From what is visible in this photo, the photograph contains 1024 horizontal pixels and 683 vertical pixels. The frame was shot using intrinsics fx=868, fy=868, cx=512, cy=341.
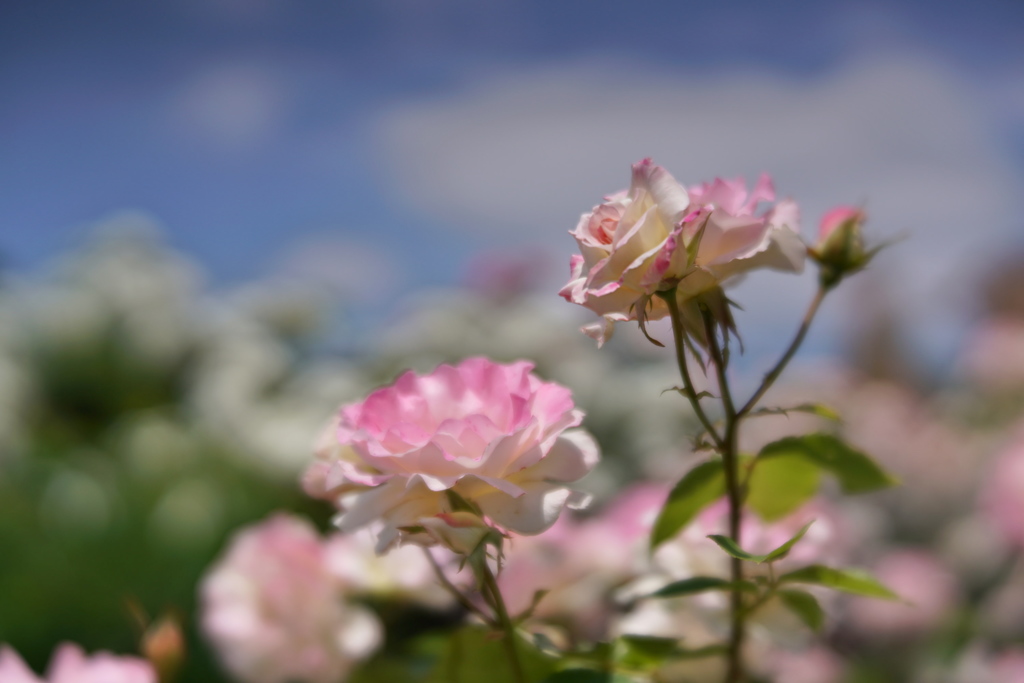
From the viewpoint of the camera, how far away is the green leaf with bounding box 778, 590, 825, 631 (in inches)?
10.8

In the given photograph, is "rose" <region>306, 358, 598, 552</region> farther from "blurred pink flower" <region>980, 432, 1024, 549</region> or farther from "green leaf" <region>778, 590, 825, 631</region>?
"blurred pink flower" <region>980, 432, 1024, 549</region>

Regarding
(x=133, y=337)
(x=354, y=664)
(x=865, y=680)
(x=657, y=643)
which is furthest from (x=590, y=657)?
(x=133, y=337)

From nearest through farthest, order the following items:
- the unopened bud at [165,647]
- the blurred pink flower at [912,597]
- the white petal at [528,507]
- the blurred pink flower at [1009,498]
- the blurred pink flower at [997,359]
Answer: the white petal at [528,507], the unopened bud at [165,647], the blurred pink flower at [1009,498], the blurred pink flower at [912,597], the blurred pink flower at [997,359]

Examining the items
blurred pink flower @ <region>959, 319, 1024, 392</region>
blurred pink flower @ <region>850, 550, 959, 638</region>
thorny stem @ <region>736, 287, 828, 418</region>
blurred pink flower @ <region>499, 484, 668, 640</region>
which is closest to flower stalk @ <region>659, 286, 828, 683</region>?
thorny stem @ <region>736, 287, 828, 418</region>

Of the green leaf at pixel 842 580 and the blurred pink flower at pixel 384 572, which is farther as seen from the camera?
the blurred pink flower at pixel 384 572

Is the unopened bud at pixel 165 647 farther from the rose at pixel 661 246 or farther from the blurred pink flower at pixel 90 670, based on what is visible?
the rose at pixel 661 246

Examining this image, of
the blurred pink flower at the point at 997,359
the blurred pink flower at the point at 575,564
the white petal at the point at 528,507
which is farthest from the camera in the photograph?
the blurred pink flower at the point at 997,359

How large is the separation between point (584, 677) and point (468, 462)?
0.07 m

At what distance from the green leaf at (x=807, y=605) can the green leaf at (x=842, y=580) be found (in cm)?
2

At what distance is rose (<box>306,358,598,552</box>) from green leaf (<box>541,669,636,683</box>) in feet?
0.16

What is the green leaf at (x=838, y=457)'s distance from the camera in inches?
10.7

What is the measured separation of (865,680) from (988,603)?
28 centimetres

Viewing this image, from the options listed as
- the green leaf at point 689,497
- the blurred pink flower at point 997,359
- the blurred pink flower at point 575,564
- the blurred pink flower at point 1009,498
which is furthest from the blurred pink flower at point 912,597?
the green leaf at point 689,497

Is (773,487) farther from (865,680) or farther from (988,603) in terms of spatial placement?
(988,603)
